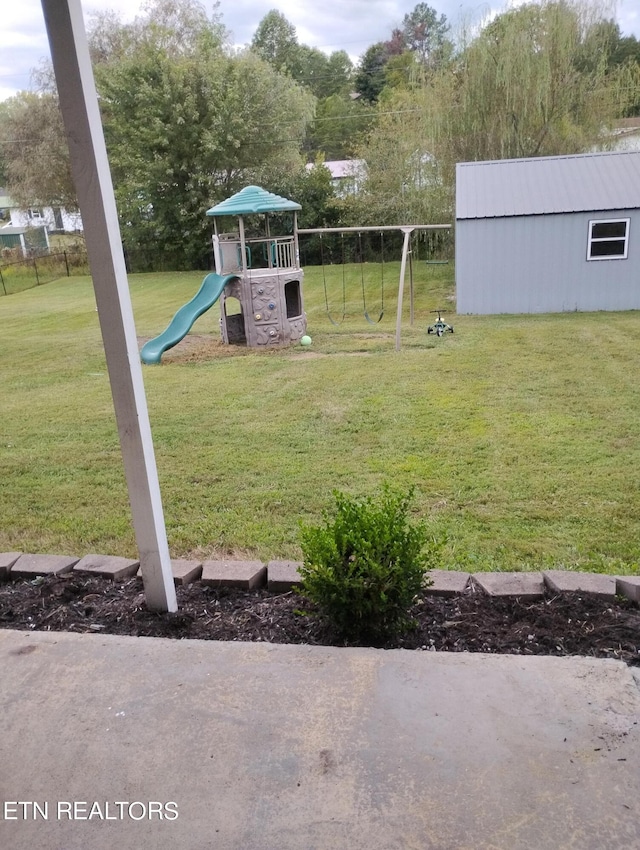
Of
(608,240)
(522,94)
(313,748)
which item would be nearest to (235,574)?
(313,748)

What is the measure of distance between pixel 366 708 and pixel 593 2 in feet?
48.9

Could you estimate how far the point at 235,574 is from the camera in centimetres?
250

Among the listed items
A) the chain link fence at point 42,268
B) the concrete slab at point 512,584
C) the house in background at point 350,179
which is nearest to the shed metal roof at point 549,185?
the house in background at point 350,179

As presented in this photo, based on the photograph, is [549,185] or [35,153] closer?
[549,185]

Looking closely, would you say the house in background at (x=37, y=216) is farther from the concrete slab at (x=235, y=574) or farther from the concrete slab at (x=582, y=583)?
the concrete slab at (x=582, y=583)

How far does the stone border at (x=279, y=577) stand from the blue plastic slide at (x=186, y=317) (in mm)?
5709

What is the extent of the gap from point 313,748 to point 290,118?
21566 mm

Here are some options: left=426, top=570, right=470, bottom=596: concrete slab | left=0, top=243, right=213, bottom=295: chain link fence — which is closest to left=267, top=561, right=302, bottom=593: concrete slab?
left=426, top=570, right=470, bottom=596: concrete slab

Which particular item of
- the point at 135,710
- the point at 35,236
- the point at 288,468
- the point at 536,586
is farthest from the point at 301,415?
the point at 35,236

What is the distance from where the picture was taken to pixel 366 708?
69.6 inches

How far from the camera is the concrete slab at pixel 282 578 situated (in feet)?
8.04

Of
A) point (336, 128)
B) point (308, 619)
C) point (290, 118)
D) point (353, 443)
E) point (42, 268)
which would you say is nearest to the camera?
point (308, 619)

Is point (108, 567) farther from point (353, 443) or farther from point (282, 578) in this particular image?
point (353, 443)

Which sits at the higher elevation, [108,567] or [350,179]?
[350,179]
